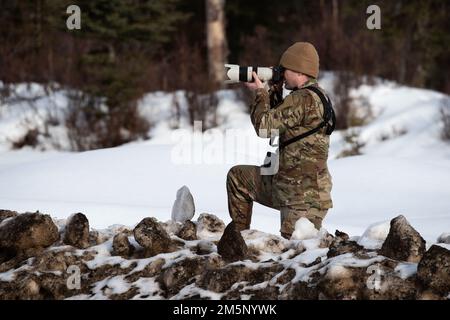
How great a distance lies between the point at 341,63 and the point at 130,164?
7.01 metres

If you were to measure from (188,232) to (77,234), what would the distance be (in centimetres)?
62

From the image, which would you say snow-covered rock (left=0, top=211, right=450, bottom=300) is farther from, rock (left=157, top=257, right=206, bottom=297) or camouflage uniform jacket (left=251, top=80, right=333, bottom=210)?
camouflage uniform jacket (left=251, top=80, right=333, bottom=210)

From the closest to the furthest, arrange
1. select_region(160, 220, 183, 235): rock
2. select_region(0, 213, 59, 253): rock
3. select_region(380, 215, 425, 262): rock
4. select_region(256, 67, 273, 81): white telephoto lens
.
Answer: select_region(380, 215, 425, 262): rock < select_region(0, 213, 59, 253): rock < select_region(256, 67, 273, 81): white telephoto lens < select_region(160, 220, 183, 235): rock

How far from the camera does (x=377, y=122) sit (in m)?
13.9

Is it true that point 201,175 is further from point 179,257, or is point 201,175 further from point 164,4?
point 164,4

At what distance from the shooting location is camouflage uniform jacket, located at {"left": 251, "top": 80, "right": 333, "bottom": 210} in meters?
4.52

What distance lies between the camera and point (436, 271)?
11.2ft

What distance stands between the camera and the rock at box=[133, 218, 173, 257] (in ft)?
2.98

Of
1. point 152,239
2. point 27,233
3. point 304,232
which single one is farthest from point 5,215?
point 304,232

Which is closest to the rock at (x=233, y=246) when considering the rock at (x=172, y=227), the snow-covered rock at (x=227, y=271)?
the snow-covered rock at (x=227, y=271)

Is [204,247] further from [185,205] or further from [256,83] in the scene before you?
[256,83]

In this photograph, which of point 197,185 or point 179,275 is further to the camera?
point 197,185

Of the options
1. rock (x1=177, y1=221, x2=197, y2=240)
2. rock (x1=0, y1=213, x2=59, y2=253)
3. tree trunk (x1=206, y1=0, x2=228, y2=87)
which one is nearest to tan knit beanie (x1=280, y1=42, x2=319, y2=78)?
rock (x1=177, y1=221, x2=197, y2=240)
